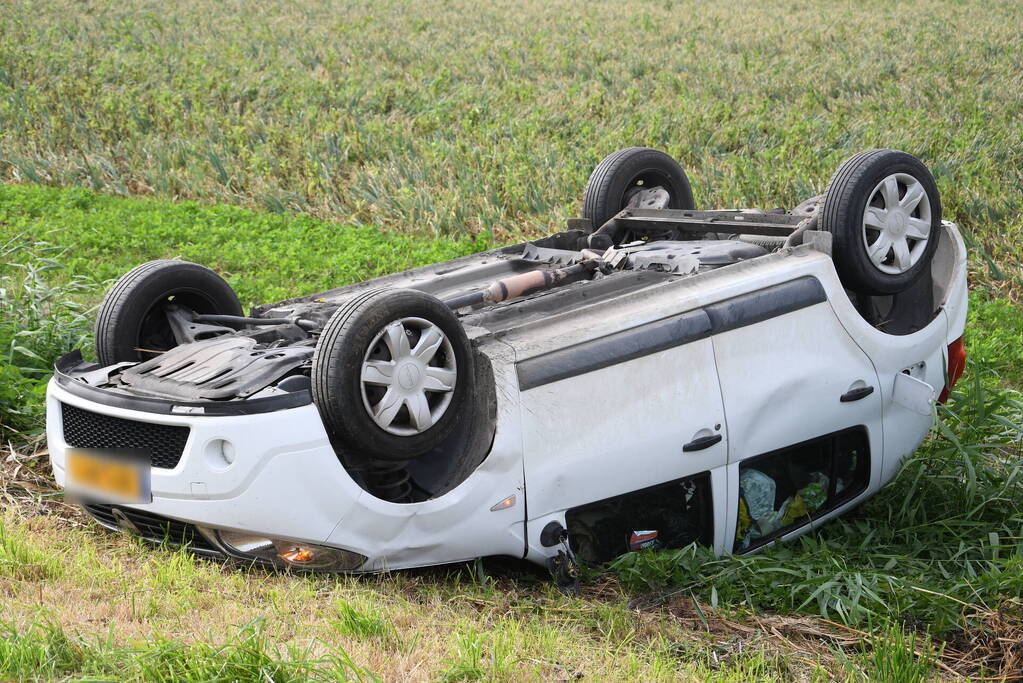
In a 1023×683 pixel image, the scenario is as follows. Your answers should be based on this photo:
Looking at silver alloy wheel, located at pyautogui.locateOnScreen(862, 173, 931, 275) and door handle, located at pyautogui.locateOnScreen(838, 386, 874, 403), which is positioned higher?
silver alloy wheel, located at pyautogui.locateOnScreen(862, 173, 931, 275)

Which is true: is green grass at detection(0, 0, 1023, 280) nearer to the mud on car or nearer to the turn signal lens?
the mud on car

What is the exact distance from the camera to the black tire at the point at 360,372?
389cm

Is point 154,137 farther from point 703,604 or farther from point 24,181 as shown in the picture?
point 703,604

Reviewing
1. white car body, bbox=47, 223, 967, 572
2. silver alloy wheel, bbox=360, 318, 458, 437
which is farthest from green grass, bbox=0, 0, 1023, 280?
silver alloy wheel, bbox=360, 318, 458, 437

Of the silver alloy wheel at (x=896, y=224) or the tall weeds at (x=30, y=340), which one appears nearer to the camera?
the silver alloy wheel at (x=896, y=224)

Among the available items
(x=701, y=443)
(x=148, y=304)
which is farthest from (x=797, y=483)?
(x=148, y=304)

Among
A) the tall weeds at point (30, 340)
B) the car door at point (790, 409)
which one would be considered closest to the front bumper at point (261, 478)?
the car door at point (790, 409)

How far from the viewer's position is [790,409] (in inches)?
193

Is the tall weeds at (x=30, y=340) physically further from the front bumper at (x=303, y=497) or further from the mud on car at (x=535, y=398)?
the front bumper at (x=303, y=497)

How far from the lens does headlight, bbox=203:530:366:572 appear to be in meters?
4.10

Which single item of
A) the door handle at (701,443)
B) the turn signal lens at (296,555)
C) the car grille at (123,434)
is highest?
the car grille at (123,434)

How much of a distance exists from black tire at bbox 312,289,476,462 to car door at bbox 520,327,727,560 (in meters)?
0.36

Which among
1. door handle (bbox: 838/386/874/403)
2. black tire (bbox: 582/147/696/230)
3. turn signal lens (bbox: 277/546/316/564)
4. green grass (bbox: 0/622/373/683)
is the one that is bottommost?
door handle (bbox: 838/386/874/403)

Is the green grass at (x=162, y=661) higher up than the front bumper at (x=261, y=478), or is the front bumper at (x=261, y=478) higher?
the front bumper at (x=261, y=478)
